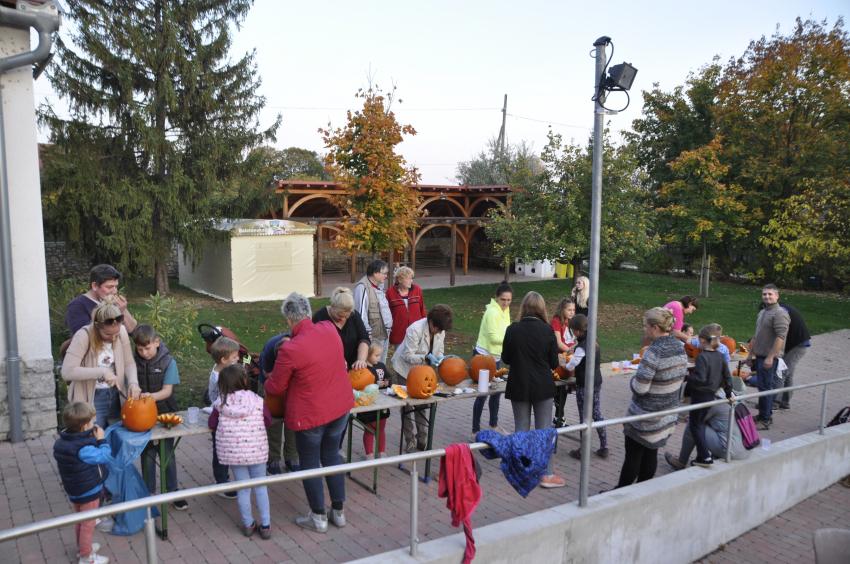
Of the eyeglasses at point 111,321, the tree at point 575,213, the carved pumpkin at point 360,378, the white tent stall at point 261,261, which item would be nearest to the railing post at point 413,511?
the carved pumpkin at point 360,378

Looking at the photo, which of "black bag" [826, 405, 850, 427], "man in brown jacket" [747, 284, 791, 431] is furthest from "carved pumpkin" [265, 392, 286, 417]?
"black bag" [826, 405, 850, 427]

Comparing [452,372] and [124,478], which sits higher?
[452,372]

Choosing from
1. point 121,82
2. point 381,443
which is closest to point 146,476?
point 381,443

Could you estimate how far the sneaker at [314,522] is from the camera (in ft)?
13.4

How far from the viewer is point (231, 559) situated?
3730 millimetres

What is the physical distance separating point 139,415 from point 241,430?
731mm

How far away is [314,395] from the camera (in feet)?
12.9

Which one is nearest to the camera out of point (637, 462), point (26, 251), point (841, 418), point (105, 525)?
point (105, 525)

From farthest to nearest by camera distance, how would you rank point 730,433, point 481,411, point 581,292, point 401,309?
point 581,292 → point 401,309 → point 481,411 → point 730,433

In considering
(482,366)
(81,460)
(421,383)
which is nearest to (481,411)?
(482,366)

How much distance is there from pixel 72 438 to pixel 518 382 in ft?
10.9

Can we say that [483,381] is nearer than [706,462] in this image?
No

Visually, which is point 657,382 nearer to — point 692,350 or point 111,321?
point 692,350

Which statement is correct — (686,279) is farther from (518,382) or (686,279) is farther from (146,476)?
(146,476)
